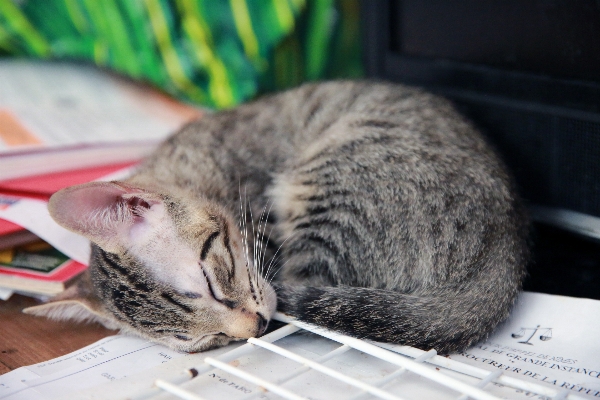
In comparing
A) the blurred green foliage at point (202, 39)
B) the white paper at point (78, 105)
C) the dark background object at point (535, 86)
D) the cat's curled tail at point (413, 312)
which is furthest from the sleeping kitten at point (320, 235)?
the blurred green foliage at point (202, 39)

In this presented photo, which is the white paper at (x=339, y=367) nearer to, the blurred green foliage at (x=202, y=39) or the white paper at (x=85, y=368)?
the white paper at (x=85, y=368)

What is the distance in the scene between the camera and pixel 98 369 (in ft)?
4.29

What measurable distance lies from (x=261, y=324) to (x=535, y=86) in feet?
3.56

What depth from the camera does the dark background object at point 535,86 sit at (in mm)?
1622

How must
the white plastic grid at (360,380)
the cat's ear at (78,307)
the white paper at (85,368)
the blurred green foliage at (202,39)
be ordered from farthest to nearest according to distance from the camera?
the blurred green foliage at (202,39) < the cat's ear at (78,307) < the white paper at (85,368) < the white plastic grid at (360,380)

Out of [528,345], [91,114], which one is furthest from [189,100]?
[528,345]

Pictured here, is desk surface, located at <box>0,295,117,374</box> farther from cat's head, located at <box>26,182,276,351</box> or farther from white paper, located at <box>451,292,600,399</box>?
white paper, located at <box>451,292,600,399</box>

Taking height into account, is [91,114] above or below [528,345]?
above

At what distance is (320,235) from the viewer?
1.56 metres

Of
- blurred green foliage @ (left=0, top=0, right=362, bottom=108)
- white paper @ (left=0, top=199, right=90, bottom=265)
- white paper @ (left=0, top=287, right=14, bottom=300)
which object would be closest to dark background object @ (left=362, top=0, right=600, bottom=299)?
blurred green foliage @ (left=0, top=0, right=362, bottom=108)

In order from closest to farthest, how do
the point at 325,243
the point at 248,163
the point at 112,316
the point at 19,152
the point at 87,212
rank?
the point at 87,212
the point at 112,316
the point at 325,243
the point at 248,163
the point at 19,152

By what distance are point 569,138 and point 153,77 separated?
174 centimetres

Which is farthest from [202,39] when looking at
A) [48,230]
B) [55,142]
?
[48,230]

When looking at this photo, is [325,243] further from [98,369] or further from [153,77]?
[153,77]
